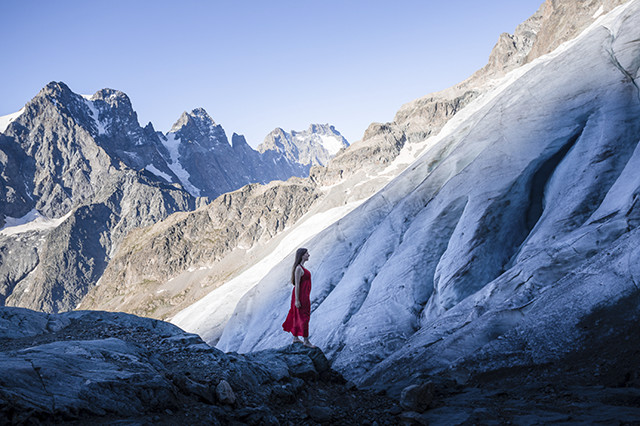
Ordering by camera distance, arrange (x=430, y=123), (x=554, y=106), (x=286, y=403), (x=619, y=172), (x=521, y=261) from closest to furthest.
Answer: (x=286, y=403) → (x=521, y=261) → (x=619, y=172) → (x=554, y=106) → (x=430, y=123)

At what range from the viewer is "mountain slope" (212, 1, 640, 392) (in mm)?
9289

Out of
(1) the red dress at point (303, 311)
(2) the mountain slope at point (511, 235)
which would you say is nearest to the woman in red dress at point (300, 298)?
(1) the red dress at point (303, 311)

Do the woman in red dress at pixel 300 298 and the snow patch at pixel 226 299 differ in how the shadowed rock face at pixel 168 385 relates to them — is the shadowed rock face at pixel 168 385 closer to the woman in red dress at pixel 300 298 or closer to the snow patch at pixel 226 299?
the woman in red dress at pixel 300 298

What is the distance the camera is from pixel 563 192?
13.2 meters

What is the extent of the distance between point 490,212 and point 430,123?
474 ft

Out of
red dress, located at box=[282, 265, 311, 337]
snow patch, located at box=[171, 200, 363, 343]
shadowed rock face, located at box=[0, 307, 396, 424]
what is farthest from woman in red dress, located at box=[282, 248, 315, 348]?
snow patch, located at box=[171, 200, 363, 343]

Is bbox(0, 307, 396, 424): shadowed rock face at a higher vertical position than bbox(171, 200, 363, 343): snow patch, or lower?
higher

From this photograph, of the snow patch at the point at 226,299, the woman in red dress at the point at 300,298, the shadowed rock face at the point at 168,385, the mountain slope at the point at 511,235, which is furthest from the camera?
the snow patch at the point at 226,299

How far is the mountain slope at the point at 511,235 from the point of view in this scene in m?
9.29

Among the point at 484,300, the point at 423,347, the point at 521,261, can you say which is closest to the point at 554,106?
the point at 521,261

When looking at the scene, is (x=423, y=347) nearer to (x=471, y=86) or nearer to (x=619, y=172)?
(x=619, y=172)

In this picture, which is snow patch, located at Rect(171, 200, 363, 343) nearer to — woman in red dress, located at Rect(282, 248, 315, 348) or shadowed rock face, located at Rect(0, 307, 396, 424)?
woman in red dress, located at Rect(282, 248, 315, 348)

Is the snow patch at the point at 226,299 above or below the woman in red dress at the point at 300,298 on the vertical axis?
below

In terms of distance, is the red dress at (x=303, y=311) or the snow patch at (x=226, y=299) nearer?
the red dress at (x=303, y=311)
